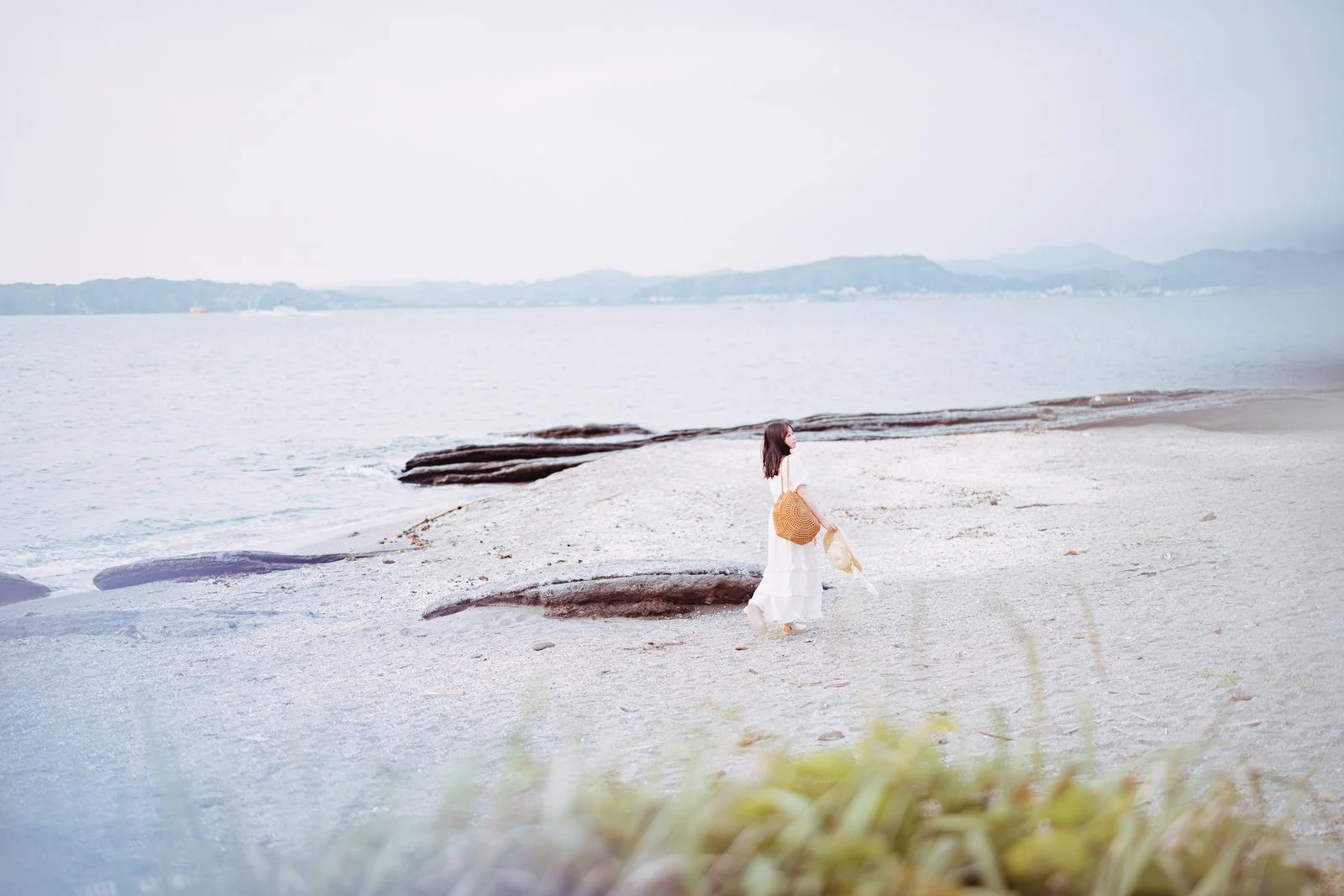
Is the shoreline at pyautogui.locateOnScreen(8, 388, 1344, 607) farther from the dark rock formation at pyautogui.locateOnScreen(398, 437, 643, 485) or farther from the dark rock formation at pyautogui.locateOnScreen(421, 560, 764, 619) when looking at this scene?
the dark rock formation at pyautogui.locateOnScreen(421, 560, 764, 619)

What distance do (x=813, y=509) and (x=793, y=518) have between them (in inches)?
6.5

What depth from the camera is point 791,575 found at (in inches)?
300

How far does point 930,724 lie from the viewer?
2.42 metres

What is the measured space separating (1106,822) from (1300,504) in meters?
10.2

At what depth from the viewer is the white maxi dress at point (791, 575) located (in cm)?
762

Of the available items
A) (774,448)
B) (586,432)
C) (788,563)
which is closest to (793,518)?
(788,563)

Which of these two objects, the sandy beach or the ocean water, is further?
the ocean water

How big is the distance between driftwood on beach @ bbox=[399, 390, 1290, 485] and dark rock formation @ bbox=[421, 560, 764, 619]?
11254mm

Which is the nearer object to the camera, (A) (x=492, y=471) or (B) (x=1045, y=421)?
(A) (x=492, y=471)

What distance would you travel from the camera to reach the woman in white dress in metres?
7.57

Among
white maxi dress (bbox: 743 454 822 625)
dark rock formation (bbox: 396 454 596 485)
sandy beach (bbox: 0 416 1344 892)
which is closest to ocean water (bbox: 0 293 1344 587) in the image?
dark rock formation (bbox: 396 454 596 485)

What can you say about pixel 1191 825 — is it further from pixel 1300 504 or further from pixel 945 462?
pixel 945 462

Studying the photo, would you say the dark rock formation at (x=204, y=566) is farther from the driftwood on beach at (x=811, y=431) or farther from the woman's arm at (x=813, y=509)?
the driftwood on beach at (x=811, y=431)

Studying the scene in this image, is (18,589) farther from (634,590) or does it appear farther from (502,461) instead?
(502,461)
